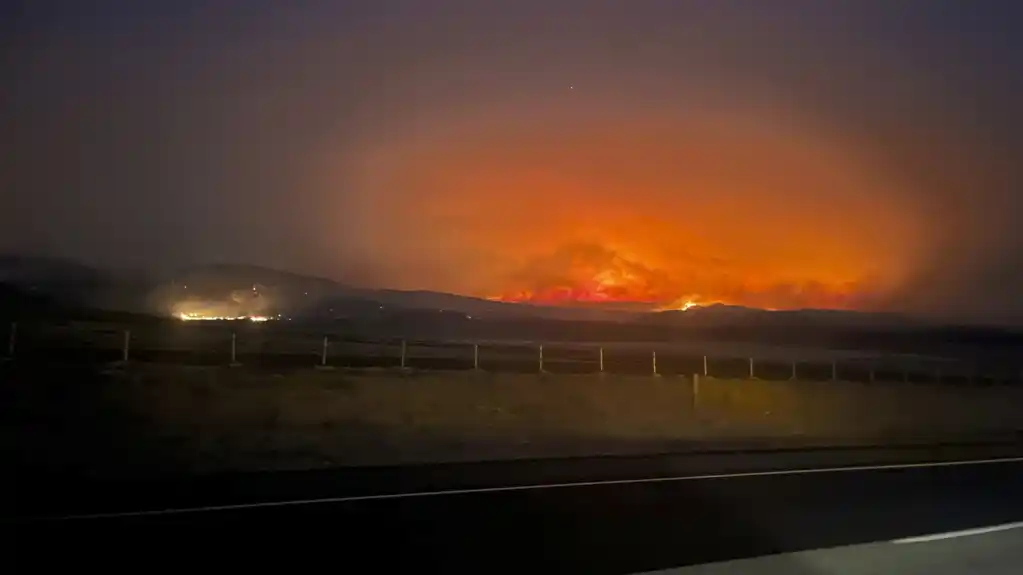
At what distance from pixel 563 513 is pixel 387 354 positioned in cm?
2036

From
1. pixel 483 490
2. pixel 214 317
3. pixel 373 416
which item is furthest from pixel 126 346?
pixel 214 317

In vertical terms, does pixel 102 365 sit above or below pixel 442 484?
above

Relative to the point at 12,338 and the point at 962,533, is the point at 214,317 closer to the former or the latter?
the point at 12,338

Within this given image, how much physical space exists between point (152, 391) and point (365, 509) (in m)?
10.3

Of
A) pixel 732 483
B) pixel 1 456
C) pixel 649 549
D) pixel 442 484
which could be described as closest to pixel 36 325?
pixel 1 456

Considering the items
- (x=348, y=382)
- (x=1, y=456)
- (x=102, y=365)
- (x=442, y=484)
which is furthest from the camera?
(x=348, y=382)

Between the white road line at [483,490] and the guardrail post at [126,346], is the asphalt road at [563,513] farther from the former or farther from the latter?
the guardrail post at [126,346]

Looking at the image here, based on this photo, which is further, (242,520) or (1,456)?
(1,456)

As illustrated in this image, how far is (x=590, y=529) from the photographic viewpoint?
491 inches

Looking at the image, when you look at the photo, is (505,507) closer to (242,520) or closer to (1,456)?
(242,520)

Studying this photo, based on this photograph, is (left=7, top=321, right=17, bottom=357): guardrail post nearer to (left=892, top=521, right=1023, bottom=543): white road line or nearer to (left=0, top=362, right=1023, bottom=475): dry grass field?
(left=0, top=362, right=1023, bottom=475): dry grass field

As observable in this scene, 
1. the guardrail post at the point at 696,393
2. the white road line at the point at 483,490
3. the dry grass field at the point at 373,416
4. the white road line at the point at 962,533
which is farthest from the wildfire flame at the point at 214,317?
the white road line at the point at 962,533

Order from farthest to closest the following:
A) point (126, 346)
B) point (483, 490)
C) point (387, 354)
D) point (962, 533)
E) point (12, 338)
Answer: point (387, 354)
point (126, 346)
point (12, 338)
point (483, 490)
point (962, 533)

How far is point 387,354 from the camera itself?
3356 centimetres
